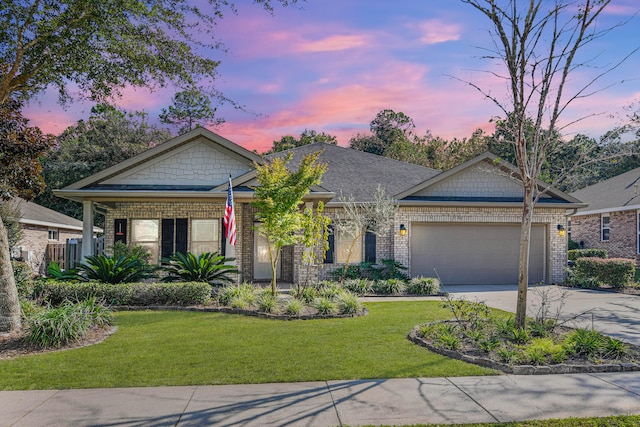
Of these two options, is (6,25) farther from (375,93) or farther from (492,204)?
(492,204)

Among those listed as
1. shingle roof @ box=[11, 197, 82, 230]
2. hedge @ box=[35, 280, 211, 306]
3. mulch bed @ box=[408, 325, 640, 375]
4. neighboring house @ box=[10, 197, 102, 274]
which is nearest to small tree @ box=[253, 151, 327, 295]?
hedge @ box=[35, 280, 211, 306]

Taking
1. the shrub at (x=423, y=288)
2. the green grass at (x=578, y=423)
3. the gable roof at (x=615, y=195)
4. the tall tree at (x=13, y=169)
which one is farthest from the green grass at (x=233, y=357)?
the gable roof at (x=615, y=195)

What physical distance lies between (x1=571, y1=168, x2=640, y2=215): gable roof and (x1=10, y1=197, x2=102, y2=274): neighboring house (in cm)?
2475

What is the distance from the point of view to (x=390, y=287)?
45.9 ft

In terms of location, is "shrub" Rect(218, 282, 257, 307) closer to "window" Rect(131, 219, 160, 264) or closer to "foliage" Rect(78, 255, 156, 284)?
"foliage" Rect(78, 255, 156, 284)

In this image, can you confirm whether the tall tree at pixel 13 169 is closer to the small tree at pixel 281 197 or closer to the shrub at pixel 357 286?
the small tree at pixel 281 197

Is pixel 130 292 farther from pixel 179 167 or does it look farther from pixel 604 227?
pixel 604 227

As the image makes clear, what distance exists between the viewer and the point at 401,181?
18.8 m

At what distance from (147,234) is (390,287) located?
26.1ft

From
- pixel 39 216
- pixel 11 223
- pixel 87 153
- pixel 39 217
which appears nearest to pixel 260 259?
pixel 11 223

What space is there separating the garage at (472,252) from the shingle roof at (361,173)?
2.19 meters

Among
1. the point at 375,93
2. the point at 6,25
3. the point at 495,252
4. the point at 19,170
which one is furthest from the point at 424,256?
the point at 6,25

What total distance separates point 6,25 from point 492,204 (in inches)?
573

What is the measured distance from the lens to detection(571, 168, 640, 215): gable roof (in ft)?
70.3
